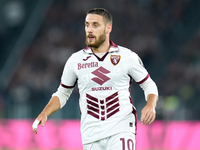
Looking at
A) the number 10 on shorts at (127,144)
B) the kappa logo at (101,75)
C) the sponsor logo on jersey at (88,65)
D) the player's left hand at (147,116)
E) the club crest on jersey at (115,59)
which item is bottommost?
the number 10 on shorts at (127,144)

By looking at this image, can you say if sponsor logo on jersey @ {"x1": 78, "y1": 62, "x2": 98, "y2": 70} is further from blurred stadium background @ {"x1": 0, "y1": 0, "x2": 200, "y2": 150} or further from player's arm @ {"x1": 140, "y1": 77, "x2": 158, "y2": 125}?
blurred stadium background @ {"x1": 0, "y1": 0, "x2": 200, "y2": 150}

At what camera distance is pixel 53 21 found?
1477cm

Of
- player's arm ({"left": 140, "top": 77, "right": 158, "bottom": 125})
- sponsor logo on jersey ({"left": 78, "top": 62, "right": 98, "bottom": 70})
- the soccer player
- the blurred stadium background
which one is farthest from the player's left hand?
the blurred stadium background

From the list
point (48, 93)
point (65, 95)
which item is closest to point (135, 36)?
point (48, 93)

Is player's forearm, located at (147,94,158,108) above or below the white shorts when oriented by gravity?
above

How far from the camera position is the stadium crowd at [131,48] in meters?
11.3

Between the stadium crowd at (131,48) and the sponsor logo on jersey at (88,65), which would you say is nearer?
the sponsor logo on jersey at (88,65)

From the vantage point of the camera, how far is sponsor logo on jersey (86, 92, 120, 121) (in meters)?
4.17

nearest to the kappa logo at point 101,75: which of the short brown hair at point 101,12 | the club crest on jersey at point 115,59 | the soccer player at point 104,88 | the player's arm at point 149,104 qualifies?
the soccer player at point 104,88

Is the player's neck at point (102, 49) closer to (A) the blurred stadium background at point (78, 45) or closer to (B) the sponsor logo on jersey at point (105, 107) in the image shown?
(B) the sponsor logo on jersey at point (105, 107)

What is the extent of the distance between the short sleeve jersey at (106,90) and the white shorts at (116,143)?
4 centimetres

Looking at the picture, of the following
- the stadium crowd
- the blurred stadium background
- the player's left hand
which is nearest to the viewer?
the player's left hand

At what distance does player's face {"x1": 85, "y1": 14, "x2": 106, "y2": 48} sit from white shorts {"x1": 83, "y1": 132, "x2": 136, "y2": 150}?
0.92 meters

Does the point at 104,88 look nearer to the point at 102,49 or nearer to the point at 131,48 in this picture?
the point at 102,49
